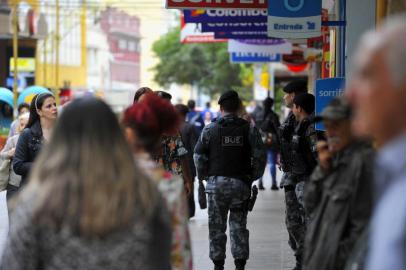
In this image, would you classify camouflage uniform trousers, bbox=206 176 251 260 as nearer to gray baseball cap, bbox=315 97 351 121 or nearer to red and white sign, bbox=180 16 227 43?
gray baseball cap, bbox=315 97 351 121

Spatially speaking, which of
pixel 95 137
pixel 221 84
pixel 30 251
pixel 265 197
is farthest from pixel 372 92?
pixel 221 84

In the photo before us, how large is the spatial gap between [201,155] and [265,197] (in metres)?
9.88

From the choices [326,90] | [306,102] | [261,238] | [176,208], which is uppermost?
[326,90]

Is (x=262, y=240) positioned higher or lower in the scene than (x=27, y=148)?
lower

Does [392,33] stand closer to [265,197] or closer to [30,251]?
[30,251]

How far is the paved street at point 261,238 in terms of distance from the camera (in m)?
11.1

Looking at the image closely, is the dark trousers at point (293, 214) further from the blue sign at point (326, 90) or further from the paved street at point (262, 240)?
the blue sign at point (326, 90)

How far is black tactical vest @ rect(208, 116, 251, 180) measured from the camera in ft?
32.8

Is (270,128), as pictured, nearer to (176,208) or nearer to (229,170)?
(229,170)

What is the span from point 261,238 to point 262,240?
0.69 ft

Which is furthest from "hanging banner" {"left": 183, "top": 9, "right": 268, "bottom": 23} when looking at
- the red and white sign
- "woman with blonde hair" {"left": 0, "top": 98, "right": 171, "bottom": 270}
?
"woman with blonde hair" {"left": 0, "top": 98, "right": 171, "bottom": 270}

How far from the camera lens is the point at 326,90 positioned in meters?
9.95

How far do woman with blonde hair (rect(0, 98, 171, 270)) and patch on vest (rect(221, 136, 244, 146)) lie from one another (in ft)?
19.6

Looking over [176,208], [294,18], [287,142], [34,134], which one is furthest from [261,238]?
[176,208]
